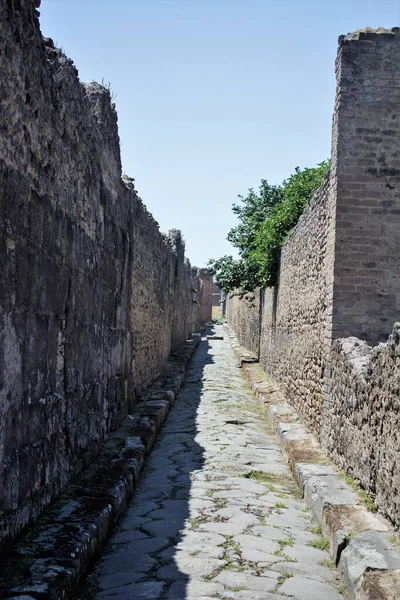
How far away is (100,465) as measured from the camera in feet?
16.6

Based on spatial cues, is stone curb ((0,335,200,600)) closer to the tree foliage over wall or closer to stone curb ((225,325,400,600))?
stone curb ((225,325,400,600))

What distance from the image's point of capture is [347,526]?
4.00 meters

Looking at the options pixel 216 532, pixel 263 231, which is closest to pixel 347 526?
pixel 216 532

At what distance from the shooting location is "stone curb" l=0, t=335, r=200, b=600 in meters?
2.82

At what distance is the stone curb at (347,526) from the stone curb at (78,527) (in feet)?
4.29

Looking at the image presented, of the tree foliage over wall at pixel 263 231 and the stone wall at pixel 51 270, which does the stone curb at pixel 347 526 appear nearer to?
the stone wall at pixel 51 270

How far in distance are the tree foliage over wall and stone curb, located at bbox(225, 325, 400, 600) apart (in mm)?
5576

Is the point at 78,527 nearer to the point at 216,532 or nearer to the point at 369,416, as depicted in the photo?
the point at 216,532

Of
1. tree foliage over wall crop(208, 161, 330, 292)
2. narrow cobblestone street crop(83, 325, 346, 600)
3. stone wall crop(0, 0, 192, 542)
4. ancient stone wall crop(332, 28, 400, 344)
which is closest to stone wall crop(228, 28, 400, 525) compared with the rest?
ancient stone wall crop(332, 28, 400, 344)

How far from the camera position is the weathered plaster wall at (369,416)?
13.5ft

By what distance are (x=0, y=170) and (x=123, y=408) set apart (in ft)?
14.1

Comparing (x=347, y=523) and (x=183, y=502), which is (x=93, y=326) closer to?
(x=183, y=502)

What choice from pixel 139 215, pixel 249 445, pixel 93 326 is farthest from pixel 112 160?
pixel 249 445

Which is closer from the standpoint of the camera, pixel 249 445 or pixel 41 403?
pixel 41 403
